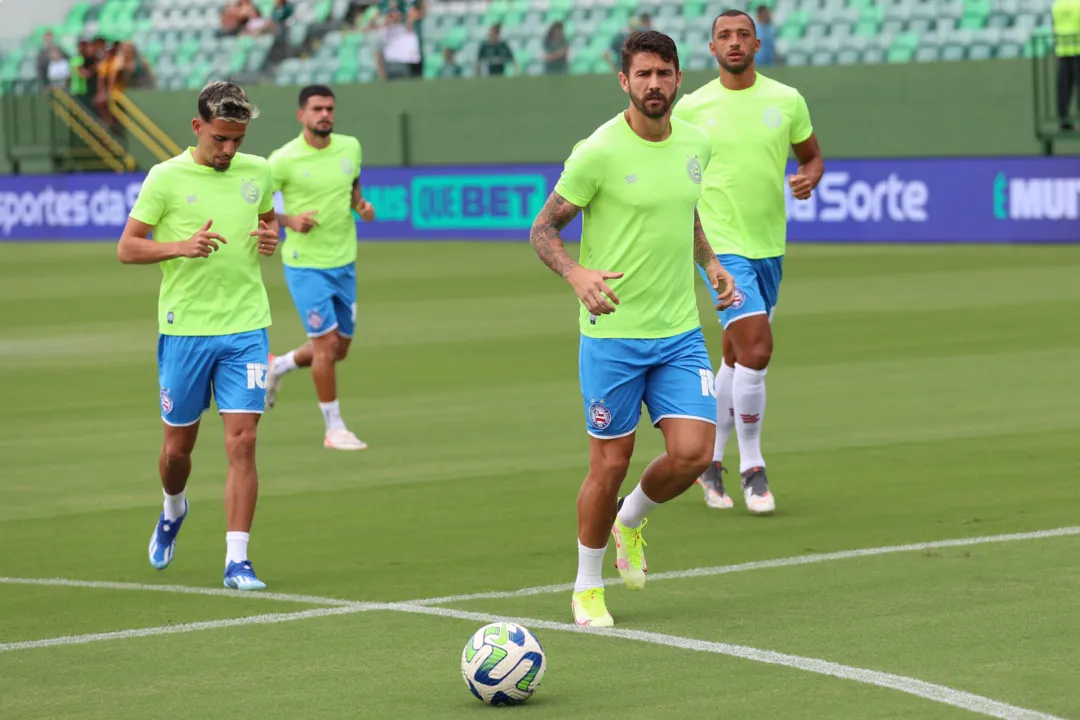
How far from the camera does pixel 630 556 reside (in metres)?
8.01

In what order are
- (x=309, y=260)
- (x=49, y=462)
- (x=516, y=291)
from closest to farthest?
(x=49, y=462), (x=309, y=260), (x=516, y=291)

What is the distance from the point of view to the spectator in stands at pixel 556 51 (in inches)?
1355

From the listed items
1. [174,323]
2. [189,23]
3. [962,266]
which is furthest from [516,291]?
[189,23]

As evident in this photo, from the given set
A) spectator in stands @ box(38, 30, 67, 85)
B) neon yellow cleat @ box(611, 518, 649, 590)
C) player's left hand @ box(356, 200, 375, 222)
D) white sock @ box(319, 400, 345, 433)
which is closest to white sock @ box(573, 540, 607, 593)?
neon yellow cleat @ box(611, 518, 649, 590)

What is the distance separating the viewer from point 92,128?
39812mm

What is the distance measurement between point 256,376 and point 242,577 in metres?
0.89

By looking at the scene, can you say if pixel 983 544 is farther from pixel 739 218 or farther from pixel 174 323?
pixel 174 323

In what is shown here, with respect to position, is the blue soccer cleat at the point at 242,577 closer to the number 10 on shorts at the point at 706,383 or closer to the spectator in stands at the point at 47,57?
the number 10 on shorts at the point at 706,383

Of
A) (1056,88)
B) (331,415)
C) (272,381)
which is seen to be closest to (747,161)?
(331,415)

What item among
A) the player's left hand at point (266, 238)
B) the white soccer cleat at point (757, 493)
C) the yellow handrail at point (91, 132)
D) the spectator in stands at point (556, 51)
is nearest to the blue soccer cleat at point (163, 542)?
the player's left hand at point (266, 238)

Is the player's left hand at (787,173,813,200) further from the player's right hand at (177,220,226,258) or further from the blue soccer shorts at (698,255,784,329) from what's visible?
the player's right hand at (177,220,226,258)

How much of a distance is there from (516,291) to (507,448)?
11423mm

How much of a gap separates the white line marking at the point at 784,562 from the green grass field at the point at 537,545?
4 cm

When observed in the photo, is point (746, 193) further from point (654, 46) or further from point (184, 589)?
point (184, 589)
